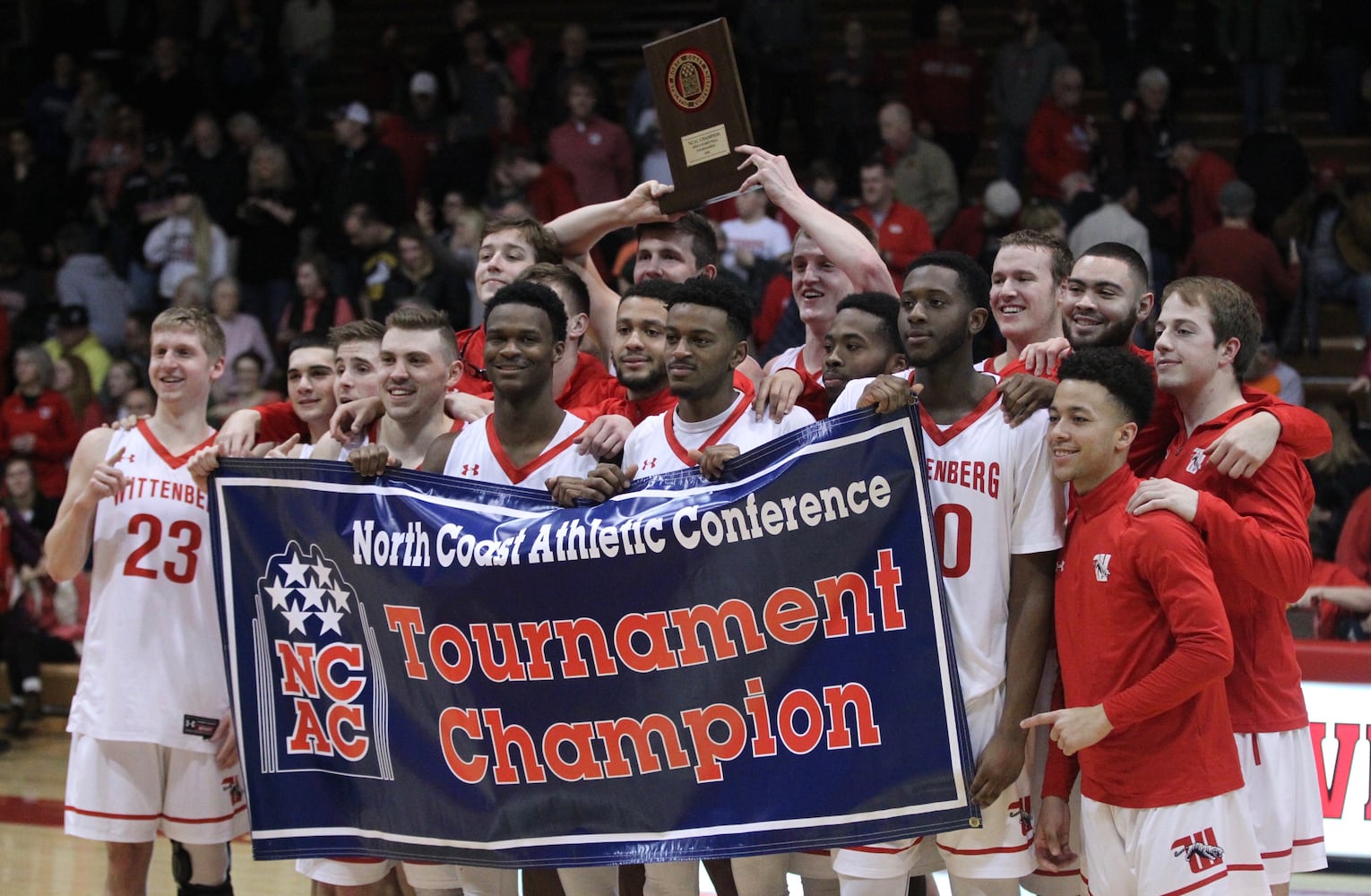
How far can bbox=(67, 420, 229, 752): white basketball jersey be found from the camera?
5.13 m

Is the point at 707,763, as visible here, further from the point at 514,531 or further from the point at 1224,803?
the point at 1224,803

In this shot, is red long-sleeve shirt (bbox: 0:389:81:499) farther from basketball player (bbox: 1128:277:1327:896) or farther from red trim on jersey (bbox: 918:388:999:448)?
basketball player (bbox: 1128:277:1327:896)

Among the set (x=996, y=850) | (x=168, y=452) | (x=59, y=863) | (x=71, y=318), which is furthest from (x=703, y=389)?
(x=71, y=318)

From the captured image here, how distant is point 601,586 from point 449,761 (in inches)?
27.0

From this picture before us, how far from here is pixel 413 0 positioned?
54.7 ft

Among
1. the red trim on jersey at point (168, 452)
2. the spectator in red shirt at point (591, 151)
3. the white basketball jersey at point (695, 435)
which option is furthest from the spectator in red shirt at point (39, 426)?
the white basketball jersey at point (695, 435)

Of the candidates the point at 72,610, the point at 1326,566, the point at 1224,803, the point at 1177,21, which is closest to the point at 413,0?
the point at 1177,21

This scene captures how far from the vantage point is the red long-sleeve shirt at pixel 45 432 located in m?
A: 10.8

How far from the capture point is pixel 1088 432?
4.03 metres

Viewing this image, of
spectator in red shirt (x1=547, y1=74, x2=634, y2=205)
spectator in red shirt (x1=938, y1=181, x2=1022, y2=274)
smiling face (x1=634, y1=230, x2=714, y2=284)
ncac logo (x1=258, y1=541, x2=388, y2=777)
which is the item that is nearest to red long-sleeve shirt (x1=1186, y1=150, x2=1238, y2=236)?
spectator in red shirt (x1=938, y1=181, x2=1022, y2=274)

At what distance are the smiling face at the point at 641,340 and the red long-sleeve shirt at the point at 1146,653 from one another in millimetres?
1481

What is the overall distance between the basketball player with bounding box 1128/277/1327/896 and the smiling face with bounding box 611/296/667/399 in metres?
1.49

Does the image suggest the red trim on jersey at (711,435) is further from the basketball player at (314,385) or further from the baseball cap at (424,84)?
the baseball cap at (424,84)

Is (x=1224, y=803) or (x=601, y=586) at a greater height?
(x=601, y=586)
